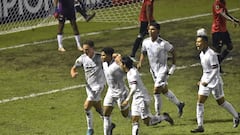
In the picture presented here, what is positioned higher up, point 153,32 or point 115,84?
point 153,32

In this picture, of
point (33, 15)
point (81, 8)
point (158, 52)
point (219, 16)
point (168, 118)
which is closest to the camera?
point (168, 118)

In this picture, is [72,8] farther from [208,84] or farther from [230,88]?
[208,84]

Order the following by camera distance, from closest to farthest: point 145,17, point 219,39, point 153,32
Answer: point 153,32, point 219,39, point 145,17

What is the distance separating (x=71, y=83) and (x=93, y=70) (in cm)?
505

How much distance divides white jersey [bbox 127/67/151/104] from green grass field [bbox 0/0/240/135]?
1.10 metres

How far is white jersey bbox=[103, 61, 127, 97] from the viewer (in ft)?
45.4

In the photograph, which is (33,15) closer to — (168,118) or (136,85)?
(168,118)

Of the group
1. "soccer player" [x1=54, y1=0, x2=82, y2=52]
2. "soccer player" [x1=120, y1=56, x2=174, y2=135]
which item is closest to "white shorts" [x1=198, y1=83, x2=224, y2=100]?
"soccer player" [x1=120, y1=56, x2=174, y2=135]

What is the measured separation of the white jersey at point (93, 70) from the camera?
14.4 metres

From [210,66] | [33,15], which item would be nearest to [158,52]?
[210,66]

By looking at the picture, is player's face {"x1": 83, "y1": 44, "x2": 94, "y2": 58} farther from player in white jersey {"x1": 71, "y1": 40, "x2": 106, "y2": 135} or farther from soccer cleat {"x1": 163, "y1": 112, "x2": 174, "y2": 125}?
soccer cleat {"x1": 163, "y1": 112, "x2": 174, "y2": 125}

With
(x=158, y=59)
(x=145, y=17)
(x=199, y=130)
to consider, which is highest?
(x=158, y=59)

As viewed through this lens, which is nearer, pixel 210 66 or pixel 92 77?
pixel 210 66

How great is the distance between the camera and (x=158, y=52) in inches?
602
